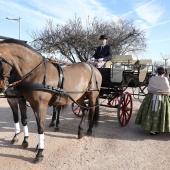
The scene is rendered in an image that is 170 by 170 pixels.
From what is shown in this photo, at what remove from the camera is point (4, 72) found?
10.6 ft

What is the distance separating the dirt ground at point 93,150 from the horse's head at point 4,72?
1.29m

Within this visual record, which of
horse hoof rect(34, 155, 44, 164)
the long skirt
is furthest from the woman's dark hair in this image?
horse hoof rect(34, 155, 44, 164)

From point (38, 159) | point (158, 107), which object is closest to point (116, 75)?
point (158, 107)

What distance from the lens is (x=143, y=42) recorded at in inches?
837

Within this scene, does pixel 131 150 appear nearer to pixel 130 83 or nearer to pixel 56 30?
pixel 130 83

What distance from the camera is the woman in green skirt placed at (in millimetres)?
4848

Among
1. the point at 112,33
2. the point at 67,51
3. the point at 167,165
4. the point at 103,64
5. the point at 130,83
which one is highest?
the point at 112,33

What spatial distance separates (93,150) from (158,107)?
1.78m

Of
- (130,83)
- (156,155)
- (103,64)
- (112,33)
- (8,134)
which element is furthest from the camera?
(112,33)

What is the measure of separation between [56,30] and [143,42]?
8.39 m

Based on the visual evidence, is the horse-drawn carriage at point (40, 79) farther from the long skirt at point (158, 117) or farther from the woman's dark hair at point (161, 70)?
the woman's dark hair at point (161, 70)

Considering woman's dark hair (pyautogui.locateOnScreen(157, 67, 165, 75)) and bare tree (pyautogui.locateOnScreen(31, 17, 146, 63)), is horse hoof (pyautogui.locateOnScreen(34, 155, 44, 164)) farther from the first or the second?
bare tree (pyautogui.locateOnScreen(31, 17, 146, 63))

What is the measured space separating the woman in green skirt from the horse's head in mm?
3124

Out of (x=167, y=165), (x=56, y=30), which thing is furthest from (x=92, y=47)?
(x=167, y=165)
